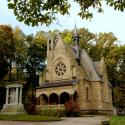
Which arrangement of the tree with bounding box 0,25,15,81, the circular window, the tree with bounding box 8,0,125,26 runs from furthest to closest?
the tree with bounding box 0,25,15,81 → the circular window → the tree with bounding box 8,0,125,26

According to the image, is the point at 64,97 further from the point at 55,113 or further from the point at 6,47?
the point at 6,47

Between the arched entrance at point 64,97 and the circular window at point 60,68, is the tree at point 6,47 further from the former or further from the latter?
the arched entrance at point 64,97

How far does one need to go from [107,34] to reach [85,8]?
163 feet

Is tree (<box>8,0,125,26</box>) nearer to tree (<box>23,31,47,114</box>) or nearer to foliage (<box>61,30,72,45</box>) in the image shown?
tree (<box>23,31,47,114</box>)

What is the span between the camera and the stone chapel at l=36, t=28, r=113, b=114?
38750 mm

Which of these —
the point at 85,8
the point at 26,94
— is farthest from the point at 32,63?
the point at 85,8

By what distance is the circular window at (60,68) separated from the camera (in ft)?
137

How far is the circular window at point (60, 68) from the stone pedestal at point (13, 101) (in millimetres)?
9739

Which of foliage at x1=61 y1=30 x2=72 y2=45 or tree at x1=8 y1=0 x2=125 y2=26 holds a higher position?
foliage at x1=61 y1=30 x2=72 y2=45

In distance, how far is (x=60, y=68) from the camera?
4203 centimetres

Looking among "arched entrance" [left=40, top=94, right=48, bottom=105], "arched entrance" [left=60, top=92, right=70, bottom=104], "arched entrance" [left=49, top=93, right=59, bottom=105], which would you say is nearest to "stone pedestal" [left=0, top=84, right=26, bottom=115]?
"arched entrance" [left=40, top=94, right=48, bottom=105]

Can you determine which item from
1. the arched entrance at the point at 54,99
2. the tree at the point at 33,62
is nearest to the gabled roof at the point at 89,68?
the arched entrance at the point at 54,99

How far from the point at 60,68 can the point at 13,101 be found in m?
11.3

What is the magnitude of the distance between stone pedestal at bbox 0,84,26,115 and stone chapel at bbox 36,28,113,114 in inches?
247
